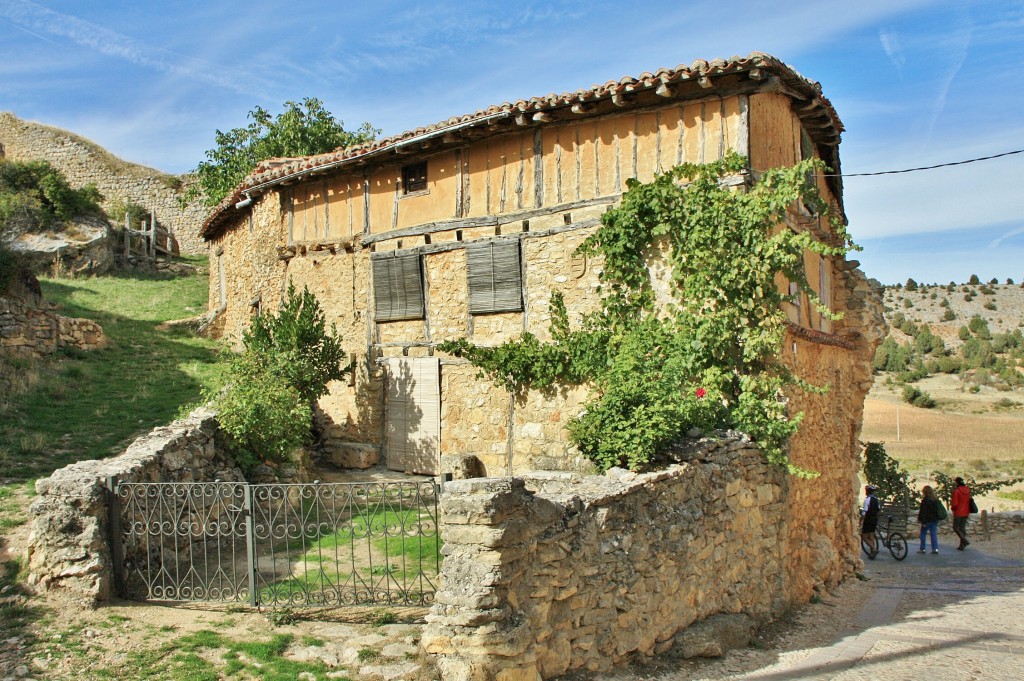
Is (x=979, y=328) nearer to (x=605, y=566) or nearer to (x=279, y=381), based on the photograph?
(x=279, y=381)

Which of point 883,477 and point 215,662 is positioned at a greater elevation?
point 215,662

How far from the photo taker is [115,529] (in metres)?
7.46

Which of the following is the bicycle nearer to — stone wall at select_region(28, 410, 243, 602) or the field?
the field

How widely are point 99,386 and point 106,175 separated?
Answer: 2443 cm

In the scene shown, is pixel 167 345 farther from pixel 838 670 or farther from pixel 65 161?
pixel 65 161

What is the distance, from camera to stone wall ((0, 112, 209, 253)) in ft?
111

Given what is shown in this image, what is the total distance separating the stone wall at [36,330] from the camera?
1456cm

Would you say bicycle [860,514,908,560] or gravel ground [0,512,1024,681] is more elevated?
gravel ground [0,512,1024,681]

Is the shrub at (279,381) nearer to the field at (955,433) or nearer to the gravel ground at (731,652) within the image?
the gravel ground at (731,652)

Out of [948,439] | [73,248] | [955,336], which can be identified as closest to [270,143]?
[73,248]

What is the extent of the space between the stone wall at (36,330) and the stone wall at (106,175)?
1860cm

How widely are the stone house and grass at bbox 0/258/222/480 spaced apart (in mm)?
2937

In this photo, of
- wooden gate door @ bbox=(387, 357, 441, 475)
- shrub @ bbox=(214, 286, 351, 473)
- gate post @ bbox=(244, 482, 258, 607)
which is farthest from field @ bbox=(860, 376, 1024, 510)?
gate post @ bbox=(244, 482, 258, 607)

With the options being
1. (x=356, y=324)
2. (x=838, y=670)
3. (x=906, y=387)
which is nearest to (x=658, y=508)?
(x=838, y=670)
